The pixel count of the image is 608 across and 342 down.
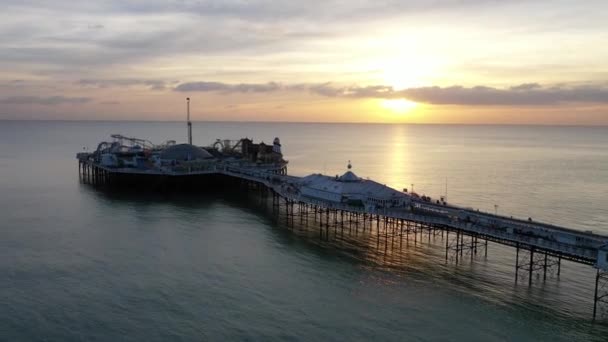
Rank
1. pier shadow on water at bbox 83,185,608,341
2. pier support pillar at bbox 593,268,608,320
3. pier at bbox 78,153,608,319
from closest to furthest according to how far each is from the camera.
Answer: pier support pillar at bbox 593,268,608,320 < pier shadow on water at bbox 83,185,608,341 < pier at bbox 78,153,608,319

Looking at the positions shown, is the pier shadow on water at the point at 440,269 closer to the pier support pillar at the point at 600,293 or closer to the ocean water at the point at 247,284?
the ocean water at the point at 247,284

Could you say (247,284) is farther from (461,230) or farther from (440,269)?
(461,230)

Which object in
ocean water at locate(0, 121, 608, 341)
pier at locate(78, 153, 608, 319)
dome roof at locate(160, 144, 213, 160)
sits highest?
dome roof at locate(160, 144, 213, 160)

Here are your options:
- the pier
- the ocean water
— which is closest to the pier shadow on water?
the ocean water

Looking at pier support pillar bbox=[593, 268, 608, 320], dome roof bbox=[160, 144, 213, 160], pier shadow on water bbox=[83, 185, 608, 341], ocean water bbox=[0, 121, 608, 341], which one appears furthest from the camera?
dome roof bbox=[160, 144, 213, 160]

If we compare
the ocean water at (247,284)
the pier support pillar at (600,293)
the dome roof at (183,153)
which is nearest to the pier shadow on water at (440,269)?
the ocean water at (247,284)

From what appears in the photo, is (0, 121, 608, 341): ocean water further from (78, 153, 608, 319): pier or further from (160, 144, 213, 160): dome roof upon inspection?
(160, 144, 213, 160): dome roof

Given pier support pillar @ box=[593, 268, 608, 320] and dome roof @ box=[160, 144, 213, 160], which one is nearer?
pier support pillar @ box=[593, 268, 608, 320]

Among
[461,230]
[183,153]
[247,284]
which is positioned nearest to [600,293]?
[461,230]

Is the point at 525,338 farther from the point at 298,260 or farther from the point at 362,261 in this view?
the point at 298,260

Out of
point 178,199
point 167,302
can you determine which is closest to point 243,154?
point 178,199
